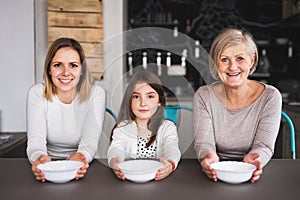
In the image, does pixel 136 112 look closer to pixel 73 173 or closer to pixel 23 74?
pixel 73 173

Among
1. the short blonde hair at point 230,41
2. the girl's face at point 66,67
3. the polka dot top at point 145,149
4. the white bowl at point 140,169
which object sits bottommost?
the polka dot top at point 145,149

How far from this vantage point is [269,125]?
1.33m

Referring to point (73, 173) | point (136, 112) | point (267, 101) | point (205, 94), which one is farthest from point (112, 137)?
point (267, 101)

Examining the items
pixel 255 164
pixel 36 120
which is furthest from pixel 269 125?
pixel 36 120

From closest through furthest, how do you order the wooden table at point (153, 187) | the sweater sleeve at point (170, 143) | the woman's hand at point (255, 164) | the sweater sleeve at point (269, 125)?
the wooden table at point (153, 187), the woman's hand at point (255, 164), the sweater sleeve at point (170, 143), the sweater sleeve at point (269, 125)

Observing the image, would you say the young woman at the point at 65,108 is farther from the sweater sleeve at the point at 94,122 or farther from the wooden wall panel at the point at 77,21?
the wooden wall panel at the point at 77,21

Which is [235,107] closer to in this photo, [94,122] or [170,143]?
[170,143]

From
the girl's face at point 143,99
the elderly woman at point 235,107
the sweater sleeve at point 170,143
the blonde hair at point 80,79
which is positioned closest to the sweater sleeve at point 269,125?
the elderly woman at point 235,107

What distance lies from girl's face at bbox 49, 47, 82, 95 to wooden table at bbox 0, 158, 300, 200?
1.22 ft

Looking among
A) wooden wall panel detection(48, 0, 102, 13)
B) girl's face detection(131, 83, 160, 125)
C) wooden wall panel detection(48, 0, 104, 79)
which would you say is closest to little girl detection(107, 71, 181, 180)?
girl's face detection(131, 83, 160, 125)

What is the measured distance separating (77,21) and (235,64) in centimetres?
139

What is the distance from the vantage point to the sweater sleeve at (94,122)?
1.31 metres

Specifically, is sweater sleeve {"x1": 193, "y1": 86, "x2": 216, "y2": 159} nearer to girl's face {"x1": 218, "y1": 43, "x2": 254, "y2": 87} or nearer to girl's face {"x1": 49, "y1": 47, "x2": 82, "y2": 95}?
girl's face {"x1": 218, "y1": 43, "x2": 254, "y2": 87}

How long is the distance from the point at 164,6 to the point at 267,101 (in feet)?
11.5
